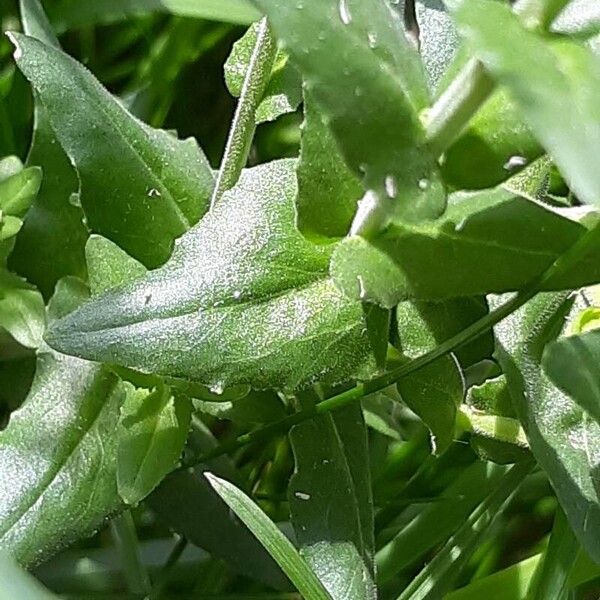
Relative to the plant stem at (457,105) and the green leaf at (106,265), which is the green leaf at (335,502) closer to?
the green leaf at (106,265)

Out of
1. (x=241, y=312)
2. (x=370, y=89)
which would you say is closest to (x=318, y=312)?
(x=241, y=312)

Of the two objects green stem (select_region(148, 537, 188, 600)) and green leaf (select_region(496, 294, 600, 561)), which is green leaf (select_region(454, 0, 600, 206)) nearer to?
green leaf (select_region(496, 294, 600, 561))

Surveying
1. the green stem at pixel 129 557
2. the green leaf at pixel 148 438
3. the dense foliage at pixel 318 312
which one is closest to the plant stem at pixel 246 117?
the dense foliage at pixel 318 312

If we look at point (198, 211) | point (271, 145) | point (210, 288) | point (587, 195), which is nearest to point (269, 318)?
point (210, 288)

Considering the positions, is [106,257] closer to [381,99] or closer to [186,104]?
[381,99]

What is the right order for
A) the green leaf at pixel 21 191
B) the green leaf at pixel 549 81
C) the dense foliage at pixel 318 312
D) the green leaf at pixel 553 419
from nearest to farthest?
the green leaf at pixel 549 81, the dense foliage at pixel 318 312, the green leaf at pixel 553 419, the green leaf at pixel 21 191

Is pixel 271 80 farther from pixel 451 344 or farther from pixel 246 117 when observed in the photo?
pixel 451 344
